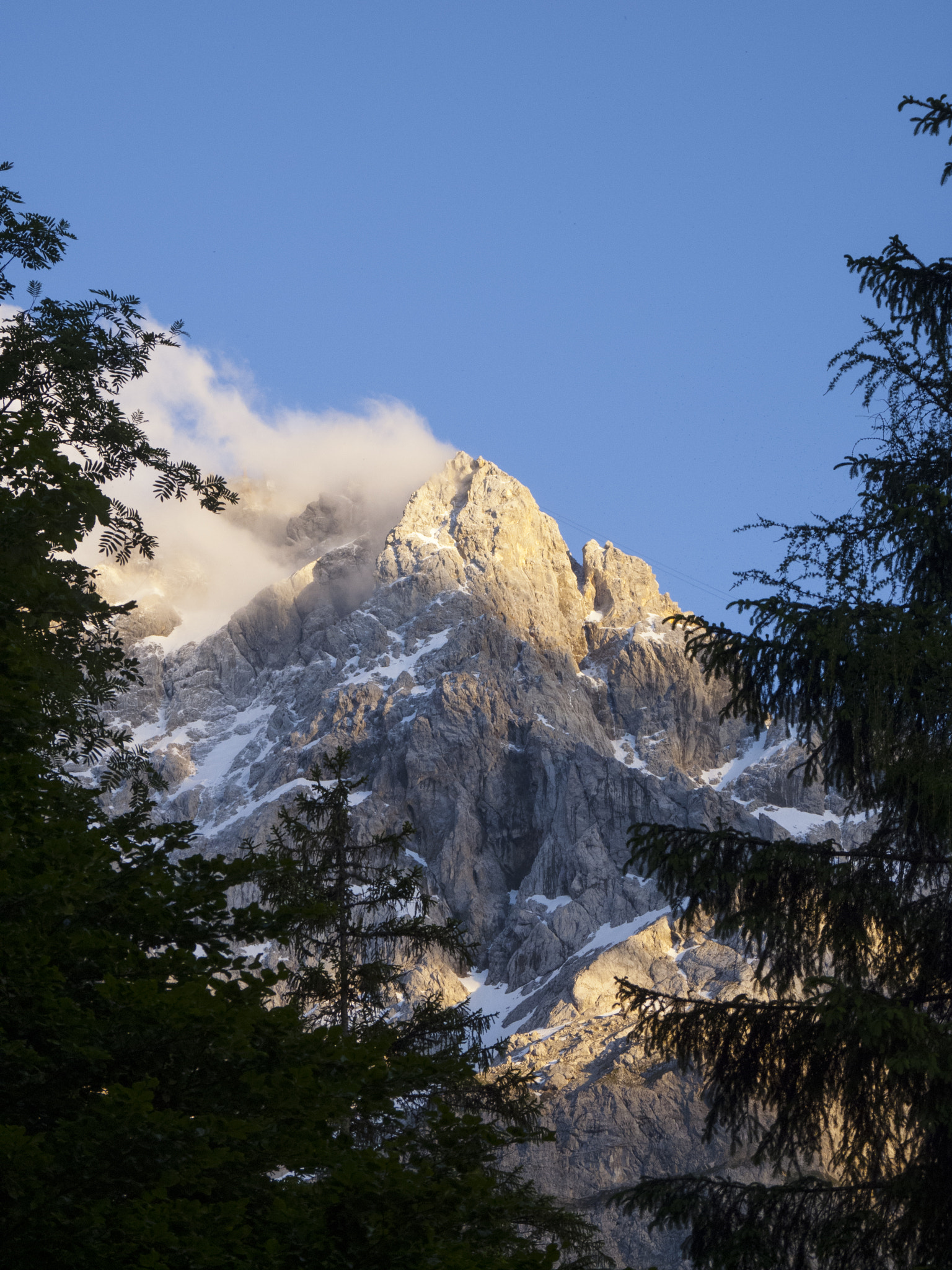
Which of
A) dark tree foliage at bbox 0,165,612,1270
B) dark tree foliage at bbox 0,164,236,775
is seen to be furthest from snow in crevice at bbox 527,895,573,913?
dark tree foliage at bbox 0,165,612,1270

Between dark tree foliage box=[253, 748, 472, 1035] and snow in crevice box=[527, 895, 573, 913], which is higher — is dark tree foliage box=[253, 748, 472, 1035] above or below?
below

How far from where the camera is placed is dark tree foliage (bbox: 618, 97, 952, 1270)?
8148 millimetres

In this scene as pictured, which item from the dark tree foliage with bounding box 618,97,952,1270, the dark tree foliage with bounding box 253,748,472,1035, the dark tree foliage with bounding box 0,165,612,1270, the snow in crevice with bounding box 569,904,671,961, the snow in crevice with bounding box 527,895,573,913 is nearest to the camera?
the dark tree foliage with bounding box 0,165,612,1270

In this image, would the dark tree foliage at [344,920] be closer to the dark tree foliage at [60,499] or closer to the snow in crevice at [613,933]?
the dark tree foliage at [60,499]

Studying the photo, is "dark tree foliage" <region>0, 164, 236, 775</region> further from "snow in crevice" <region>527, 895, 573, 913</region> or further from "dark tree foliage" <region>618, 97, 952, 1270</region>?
"snow in crevice" <region>527, 895, 573, 913</region>

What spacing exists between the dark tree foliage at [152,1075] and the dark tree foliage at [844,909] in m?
1.95

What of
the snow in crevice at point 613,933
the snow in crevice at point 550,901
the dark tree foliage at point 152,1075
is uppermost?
the snow in crevice at point 550,901

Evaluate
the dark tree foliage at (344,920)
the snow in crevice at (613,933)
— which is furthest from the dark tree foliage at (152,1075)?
the snow in crevice at (613,933)

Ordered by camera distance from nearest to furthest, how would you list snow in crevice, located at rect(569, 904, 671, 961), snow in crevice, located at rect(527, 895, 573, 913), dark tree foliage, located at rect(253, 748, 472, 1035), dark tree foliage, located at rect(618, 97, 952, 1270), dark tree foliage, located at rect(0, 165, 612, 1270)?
dark tree foliage, located at rect(0, 165, 612, 1270), dark tree foliage, located at rect(618, 97, 952, 1270), dark tree foliage, located at rect(253, 748, 472, 1035), snow in crevice, located at rect(569, 904, 671, 961), snow in crevice, located at rect(527, 895, 573, 913)

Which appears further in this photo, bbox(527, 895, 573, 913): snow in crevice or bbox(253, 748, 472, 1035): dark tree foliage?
bbox(527, 895, 573, 913): snow in crevice

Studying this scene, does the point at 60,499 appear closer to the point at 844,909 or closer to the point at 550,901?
the point at 844,909

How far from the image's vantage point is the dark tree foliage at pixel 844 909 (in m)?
8.15

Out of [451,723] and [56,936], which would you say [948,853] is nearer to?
[56,936]

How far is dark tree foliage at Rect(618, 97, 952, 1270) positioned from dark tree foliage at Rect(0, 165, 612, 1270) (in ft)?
6.41
